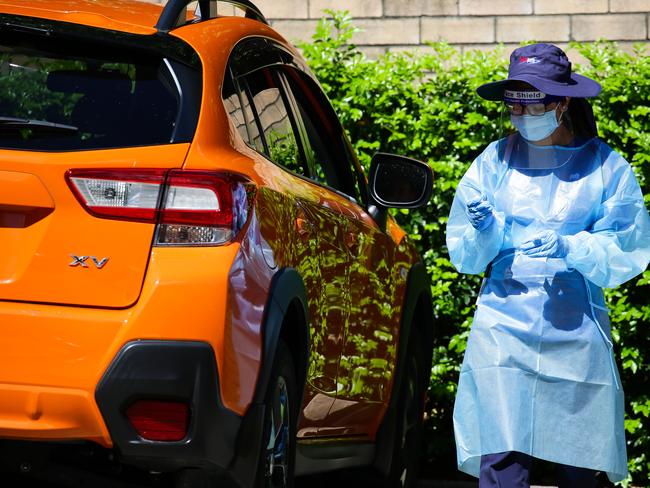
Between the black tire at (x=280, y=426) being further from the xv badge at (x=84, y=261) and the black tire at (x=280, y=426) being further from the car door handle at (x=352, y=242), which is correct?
the car door handle at (x=352, y=242)

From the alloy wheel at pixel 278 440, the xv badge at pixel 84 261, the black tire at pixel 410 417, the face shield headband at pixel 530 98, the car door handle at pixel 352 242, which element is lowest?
the black tire at pixel 410 417

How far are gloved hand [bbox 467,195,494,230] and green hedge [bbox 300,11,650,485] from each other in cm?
235

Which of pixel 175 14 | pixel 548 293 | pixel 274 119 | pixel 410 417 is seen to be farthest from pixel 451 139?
pixel 175 14

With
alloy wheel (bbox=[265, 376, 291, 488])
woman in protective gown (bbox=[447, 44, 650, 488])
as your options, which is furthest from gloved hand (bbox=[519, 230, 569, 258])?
alloy wheel (bbox=[265, 376, 291, 488])

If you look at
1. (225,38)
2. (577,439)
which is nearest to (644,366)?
(577,439)

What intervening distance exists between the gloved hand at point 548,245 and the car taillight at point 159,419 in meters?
1.64

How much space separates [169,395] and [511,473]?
5.78 feet

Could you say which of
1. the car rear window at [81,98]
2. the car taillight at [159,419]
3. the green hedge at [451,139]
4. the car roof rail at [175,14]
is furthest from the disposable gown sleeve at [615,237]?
the green hedge at [451,139]

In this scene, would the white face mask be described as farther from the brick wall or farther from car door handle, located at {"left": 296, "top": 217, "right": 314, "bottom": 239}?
the brick wall

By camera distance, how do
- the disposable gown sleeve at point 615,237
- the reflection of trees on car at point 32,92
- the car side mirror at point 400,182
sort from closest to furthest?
1. the reflection of trees on car at point 32,92
2. the disposable gown sleeve at point 615,237
3. the car side mirror at point 400,182

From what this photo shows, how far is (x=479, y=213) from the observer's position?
4414 mm

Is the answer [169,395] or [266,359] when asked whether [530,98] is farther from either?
[169,395]

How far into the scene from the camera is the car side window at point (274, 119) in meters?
4.15

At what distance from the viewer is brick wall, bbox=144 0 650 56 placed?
9453 mm
